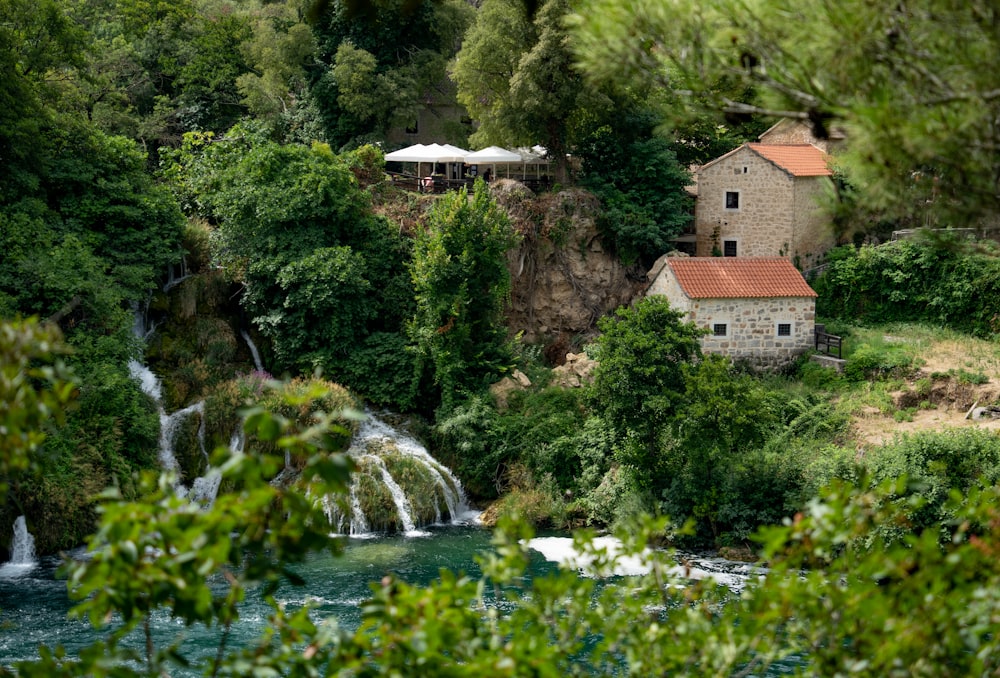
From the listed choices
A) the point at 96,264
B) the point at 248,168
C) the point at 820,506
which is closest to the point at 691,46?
the point at 820,506

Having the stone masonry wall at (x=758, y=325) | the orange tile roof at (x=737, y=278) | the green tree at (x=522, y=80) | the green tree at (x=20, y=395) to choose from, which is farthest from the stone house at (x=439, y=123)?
the green tree at (x=20, y=395)

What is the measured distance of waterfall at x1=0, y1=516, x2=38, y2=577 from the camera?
20547mm

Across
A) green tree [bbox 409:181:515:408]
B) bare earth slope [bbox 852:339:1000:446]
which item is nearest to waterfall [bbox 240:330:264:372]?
green tree [bbox 409:181:515:408]

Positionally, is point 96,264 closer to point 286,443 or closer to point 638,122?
point 638,122

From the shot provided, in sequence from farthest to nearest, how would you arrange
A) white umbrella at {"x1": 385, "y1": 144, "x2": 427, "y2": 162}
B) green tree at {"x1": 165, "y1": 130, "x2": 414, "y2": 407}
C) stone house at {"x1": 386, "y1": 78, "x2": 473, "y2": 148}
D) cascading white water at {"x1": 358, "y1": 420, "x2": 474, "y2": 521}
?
stone house at {"x1": 386, "y1": 78, "x2": 473, "y2": 148}, white umbrella at {"x1": 385, "y1": 144, "x2": 427, "y2": 162}, green tree at {"x1": 165, "y1": 130, "x2": 414, "y2": 407}, cascading white water at {"x1": 358, "y1": 420, "x2": 474, "y2": 521}

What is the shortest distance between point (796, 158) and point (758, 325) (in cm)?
620

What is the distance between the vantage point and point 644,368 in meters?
22.1

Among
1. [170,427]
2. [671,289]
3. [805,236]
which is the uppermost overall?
[805,236]

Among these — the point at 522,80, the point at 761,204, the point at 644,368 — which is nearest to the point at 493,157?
the point at 522,80

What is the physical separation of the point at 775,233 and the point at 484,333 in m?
8.84

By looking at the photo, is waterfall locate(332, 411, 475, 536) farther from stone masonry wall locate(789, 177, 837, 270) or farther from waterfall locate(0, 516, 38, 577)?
stone masonry wall locate(789, 177, 837, 270)

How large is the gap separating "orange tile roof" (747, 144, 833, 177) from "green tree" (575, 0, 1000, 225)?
22121 millimetres

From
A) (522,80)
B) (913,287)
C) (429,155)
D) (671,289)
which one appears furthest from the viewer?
(429,155)

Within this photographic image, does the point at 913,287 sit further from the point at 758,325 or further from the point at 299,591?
the point at 299,591
